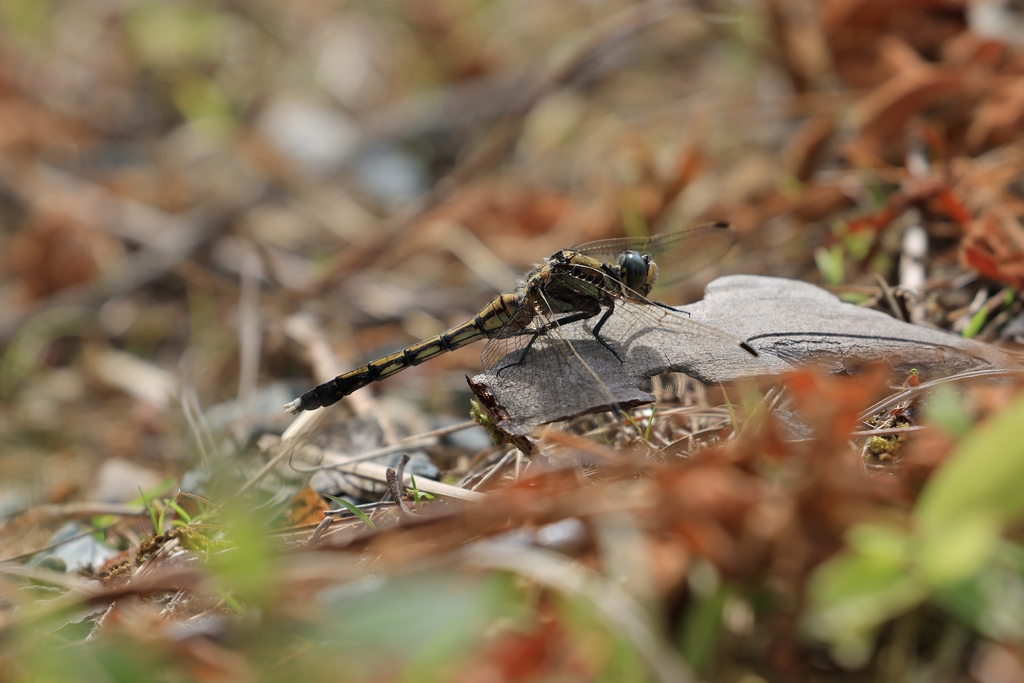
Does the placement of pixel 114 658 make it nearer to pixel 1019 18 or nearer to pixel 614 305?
pixel 614 305

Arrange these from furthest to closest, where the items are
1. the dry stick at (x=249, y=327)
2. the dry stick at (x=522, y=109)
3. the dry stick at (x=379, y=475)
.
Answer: the dry stick at (x=522, y=109)
the dry stick at (x=249, y=327)
the dry stick at (x=379, y=475)

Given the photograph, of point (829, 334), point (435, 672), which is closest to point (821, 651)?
point (435, 672)

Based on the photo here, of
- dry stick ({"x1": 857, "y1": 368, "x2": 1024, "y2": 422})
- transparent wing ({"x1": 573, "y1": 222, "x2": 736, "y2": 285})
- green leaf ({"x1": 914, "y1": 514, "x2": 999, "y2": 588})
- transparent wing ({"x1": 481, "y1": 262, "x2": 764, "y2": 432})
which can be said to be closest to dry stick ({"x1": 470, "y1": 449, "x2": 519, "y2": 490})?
transparent wing ({"x1": 481, "y1": 262, "x2": 764, "y2": 432})

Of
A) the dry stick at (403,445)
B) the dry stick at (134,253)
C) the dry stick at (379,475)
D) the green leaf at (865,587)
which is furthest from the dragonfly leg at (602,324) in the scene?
the dry stick at (134,253)

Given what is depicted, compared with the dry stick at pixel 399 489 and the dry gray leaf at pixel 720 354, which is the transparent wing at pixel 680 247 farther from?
the dry stick at pixel 399 489

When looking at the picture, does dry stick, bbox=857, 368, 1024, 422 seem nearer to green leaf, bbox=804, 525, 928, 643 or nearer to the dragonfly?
the dragonfly

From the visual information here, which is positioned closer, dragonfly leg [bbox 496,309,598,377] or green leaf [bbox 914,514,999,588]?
green leaf [bbox 914,514,999,588]
